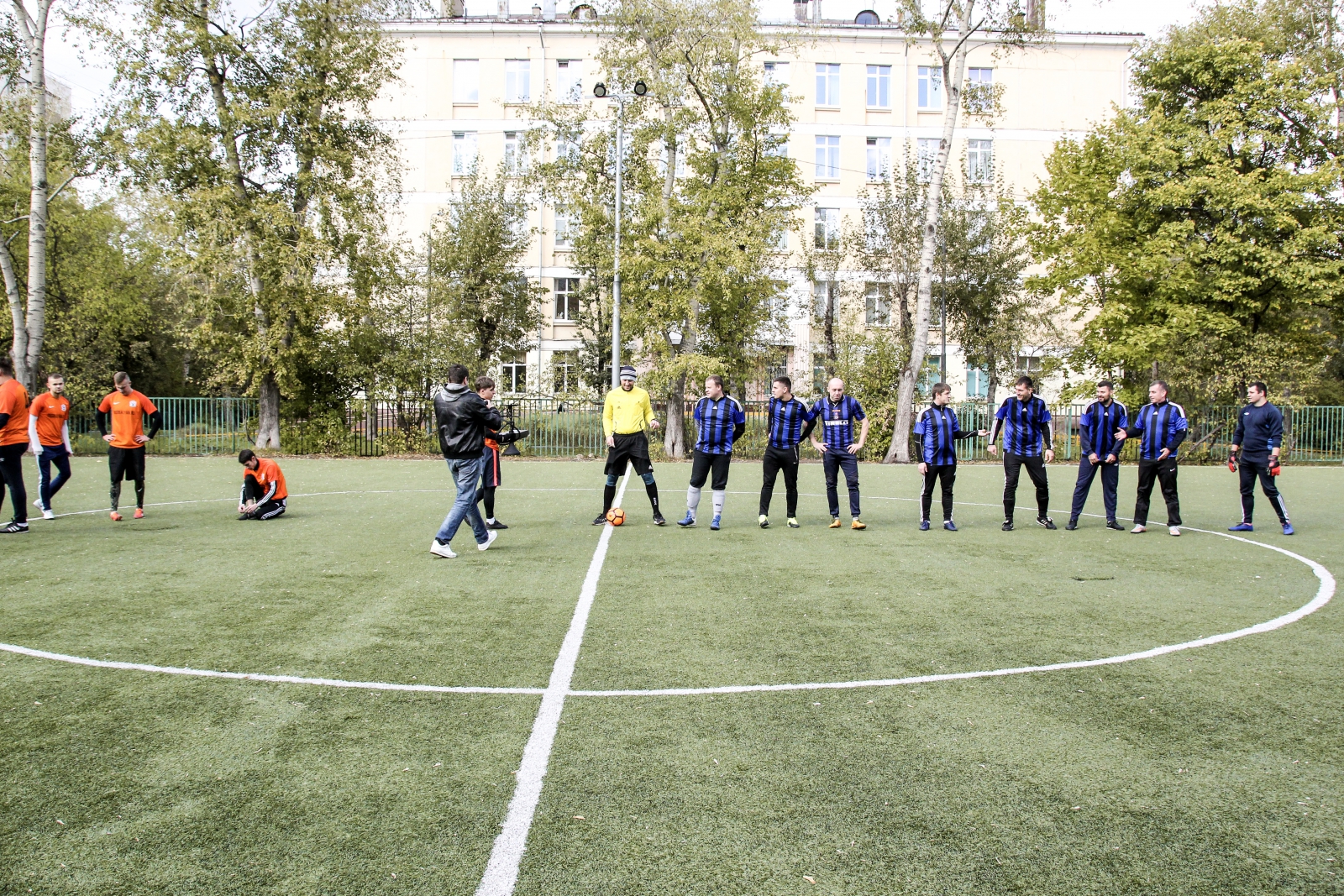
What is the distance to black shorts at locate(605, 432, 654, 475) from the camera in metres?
11.6

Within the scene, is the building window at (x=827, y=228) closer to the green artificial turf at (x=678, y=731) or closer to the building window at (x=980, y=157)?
the building window at (x=980, y=157)

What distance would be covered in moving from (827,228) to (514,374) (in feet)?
52.9

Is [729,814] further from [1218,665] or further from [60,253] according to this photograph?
[60,253]

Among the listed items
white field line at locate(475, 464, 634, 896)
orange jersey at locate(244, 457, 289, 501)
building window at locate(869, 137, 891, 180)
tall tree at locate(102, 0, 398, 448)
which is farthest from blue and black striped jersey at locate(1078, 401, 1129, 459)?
building window at locate(869, 137, 891, 180)

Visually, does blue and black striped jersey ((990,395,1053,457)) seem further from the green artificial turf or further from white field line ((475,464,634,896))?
white field line ((475,464,634,896))

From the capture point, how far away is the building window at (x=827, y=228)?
3538 cm

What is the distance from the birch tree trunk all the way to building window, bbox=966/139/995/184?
1366cm

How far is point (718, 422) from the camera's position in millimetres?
11492

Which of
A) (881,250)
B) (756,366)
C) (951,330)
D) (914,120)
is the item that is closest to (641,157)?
(756,366)

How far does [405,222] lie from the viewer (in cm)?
4231

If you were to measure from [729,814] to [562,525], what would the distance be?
845 cm

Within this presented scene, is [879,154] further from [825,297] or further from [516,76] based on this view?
[516,76]

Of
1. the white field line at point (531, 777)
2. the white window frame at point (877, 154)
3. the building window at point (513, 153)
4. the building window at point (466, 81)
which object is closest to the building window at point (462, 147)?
the building window at point (466, 81)

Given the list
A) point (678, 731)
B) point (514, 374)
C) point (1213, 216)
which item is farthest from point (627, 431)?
point (514, 374)
